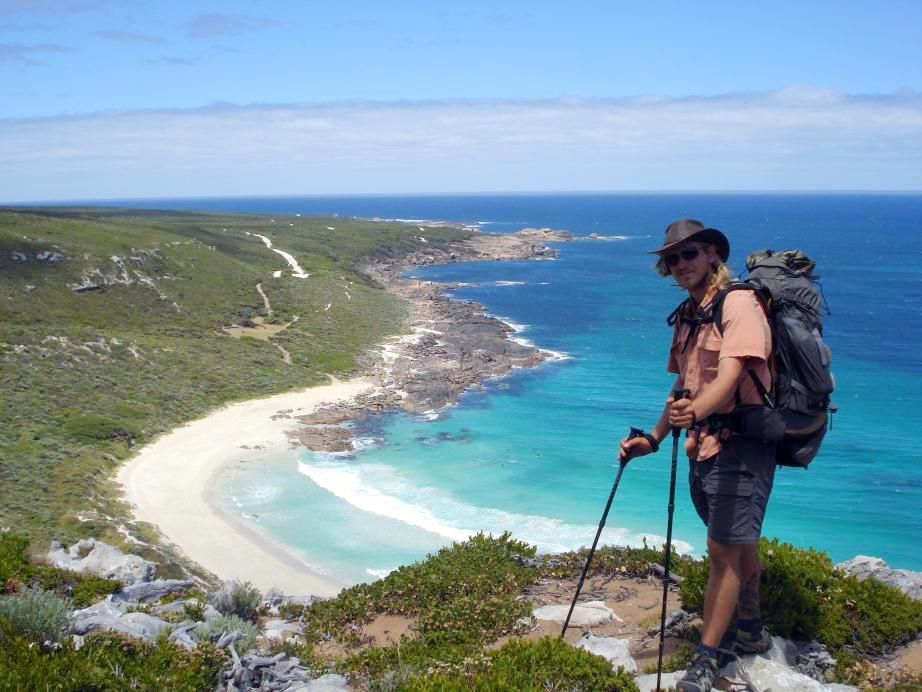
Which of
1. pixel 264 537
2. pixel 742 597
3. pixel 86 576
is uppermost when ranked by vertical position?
pixel 742 597

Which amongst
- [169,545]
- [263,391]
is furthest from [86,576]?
[263,391]

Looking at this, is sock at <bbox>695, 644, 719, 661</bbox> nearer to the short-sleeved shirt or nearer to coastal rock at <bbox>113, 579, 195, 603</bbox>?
the short-sleeved shirt

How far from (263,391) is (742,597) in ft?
119

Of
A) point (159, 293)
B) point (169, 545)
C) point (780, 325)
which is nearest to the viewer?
point (780, 325)

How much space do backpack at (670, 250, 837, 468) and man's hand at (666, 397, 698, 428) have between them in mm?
454

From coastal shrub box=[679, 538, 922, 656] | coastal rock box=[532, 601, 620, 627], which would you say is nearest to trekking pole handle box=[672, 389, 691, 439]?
coastal shrub box=[679, 538, 922, 656]

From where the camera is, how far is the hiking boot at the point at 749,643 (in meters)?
5.45

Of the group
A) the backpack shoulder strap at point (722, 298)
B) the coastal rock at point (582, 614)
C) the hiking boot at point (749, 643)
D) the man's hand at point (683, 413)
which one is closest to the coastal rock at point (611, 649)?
the coastal rock at point (582, 614)

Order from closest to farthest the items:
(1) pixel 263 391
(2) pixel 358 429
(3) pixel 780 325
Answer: (3) pixel 780 325 → (2) pixel 358 429 → (1) pixel 263 391

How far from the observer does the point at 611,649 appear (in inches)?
246

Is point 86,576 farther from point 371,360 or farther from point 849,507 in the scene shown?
point 371,360

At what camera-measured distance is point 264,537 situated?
2245 cm

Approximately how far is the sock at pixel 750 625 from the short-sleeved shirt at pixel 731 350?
153cm

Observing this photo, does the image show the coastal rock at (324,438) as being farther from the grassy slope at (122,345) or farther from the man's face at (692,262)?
the man's face at (692,262)
